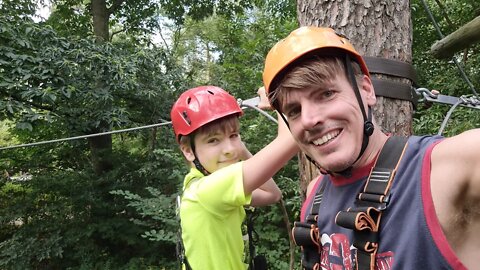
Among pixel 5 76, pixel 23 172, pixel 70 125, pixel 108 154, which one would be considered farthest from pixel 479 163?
pixel 23 172

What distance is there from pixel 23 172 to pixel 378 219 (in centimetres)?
790

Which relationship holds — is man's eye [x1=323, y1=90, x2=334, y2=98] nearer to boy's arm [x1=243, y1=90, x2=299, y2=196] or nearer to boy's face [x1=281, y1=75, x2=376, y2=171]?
boy's face [x1=281, y1=75, x2=376, y2=171]

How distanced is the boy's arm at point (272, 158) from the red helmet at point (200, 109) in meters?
0.49

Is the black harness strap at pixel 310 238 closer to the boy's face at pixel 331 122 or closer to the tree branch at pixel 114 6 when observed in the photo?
the boy's face at pixel 331 122

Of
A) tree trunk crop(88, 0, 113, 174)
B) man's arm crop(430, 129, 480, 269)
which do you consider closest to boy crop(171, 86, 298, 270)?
man's arm crop(430, 129, 480, 269)

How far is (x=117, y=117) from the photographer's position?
18.3 feet

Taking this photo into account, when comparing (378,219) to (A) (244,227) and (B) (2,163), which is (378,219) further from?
(B) (2,163)

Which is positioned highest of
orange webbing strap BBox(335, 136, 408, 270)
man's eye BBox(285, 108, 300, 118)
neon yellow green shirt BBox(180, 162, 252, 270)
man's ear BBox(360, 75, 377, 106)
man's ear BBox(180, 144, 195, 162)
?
man's ear BBox(360, 75, 377, 106)

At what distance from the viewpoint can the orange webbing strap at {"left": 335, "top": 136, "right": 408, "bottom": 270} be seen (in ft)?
3.05

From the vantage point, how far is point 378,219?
0.93 metres

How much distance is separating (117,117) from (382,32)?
15.2 ft

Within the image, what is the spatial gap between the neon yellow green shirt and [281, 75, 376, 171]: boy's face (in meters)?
0.56

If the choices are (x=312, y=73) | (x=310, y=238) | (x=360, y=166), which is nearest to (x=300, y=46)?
(x=312, y=73)

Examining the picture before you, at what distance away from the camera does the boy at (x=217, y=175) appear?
1477 mm
